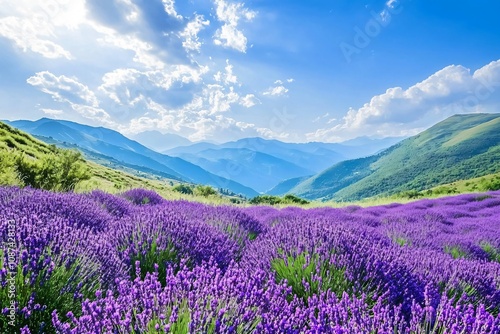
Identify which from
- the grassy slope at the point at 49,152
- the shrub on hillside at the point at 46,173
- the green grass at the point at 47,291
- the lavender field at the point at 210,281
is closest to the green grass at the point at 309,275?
the lavender field at the point at 210,281

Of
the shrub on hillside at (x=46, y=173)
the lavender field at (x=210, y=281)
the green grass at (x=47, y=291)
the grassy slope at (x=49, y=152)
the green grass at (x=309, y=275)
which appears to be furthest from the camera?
the grassy slope at (x=49, y=152)

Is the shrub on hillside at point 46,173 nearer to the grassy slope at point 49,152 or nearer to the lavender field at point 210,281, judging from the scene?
the grassy slope at point 49,152

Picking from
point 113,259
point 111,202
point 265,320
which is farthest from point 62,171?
point 265,320

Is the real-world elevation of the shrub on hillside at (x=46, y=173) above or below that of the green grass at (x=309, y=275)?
above

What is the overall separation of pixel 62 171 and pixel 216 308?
28.0 ft

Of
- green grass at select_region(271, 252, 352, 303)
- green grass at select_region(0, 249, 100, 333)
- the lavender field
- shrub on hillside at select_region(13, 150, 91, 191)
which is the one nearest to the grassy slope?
shrub on hillside at select_region(13, 150, 91, 191)

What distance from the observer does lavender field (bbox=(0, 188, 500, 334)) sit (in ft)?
4.75

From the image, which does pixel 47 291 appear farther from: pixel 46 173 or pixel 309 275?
pixel 46 173

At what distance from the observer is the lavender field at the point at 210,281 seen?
56.9 inches

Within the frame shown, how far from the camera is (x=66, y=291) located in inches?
69.9

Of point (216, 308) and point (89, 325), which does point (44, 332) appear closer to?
point (89, 325)

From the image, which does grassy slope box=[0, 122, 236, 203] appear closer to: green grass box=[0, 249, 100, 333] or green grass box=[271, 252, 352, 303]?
green grass box=[0, 249, 100, 333]

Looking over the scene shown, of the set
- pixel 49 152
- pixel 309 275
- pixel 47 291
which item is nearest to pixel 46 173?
pixel 47 291

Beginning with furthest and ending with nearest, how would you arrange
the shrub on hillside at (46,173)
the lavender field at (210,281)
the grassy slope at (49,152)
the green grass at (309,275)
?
the grassy slope at (49,152) < the shrub on hillside at (46,173) < the green grass at (309,275) < the lavender field at (210,281)
